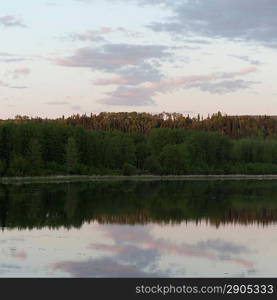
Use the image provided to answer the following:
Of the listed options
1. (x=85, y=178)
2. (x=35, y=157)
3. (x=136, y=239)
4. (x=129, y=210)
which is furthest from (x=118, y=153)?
(x=136, y=239)

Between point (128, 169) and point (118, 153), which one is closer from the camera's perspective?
point (128, 169)

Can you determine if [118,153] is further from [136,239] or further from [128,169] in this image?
[136,239]

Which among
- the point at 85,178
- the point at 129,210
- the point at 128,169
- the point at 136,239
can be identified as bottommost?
the point at 85,178

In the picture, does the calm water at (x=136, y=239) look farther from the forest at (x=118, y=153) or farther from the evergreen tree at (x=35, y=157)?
the forest at (x=118, y=153)

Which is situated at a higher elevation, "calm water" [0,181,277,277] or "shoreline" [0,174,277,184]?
"calm water" [0,181,277,277]

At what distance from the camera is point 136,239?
29.7 meters

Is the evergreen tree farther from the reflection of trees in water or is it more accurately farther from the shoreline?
the reflection of trees in water

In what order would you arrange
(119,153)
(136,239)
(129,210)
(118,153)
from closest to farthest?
(136,239), (129,210), (118,153), (119,153)

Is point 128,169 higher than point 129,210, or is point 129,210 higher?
point 129,210

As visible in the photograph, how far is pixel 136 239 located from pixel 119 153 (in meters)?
84.0

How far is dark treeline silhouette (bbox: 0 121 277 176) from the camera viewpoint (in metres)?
97.7

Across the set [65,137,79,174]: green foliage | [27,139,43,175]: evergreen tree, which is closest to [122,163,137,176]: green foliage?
[65,137,79,174]: green foliage

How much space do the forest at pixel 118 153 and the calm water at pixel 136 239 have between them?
159ft

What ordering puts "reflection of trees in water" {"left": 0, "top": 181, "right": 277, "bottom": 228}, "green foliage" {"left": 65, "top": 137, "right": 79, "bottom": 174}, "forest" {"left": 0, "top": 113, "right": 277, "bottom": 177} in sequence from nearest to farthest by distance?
"reflection of trees in water" {"left": 0, "top": 181, "right": 277, "bottom": 228}, "forest" {"left": 0, "top": 113, "right": 277, "bottom": 177}, "green foliage" {"left": 65, "top": 137, "right": 79, "bottom": 174}
